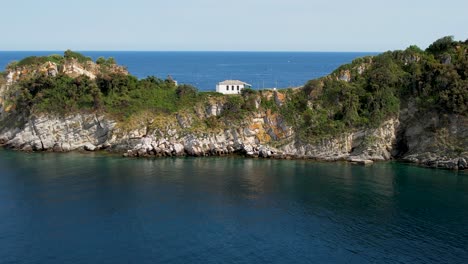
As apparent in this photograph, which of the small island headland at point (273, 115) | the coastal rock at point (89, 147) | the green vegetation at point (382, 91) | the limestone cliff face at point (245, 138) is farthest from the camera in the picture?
the coastal rock at point (89, 147)

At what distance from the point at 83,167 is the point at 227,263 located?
129ft

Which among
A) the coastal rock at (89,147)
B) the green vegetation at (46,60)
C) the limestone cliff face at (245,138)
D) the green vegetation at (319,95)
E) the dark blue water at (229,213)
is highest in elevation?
the green vegetation at (46,60)

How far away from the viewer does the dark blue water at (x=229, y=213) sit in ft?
137

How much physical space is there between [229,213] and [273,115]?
3506cm

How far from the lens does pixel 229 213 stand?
51.8m

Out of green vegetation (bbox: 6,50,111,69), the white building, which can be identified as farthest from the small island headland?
green vegetation (bbox: 6,50,111,69)

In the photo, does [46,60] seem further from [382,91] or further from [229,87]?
[382,91]

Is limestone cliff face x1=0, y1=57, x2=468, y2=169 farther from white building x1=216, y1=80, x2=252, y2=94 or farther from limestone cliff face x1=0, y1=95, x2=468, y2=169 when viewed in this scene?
white building x1=216, y1=80, x2=252, y2=94

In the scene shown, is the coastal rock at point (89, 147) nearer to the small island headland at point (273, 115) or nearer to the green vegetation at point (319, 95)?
the small island headland at point (273, 115)

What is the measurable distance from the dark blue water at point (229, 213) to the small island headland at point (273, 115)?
242 inches

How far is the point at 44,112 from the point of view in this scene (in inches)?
3332

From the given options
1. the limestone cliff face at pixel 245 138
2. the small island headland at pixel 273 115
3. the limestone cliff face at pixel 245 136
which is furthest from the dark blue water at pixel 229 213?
the small island headland at pixel 273 115

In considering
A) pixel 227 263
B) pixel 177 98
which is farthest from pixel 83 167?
pixel 227 263
